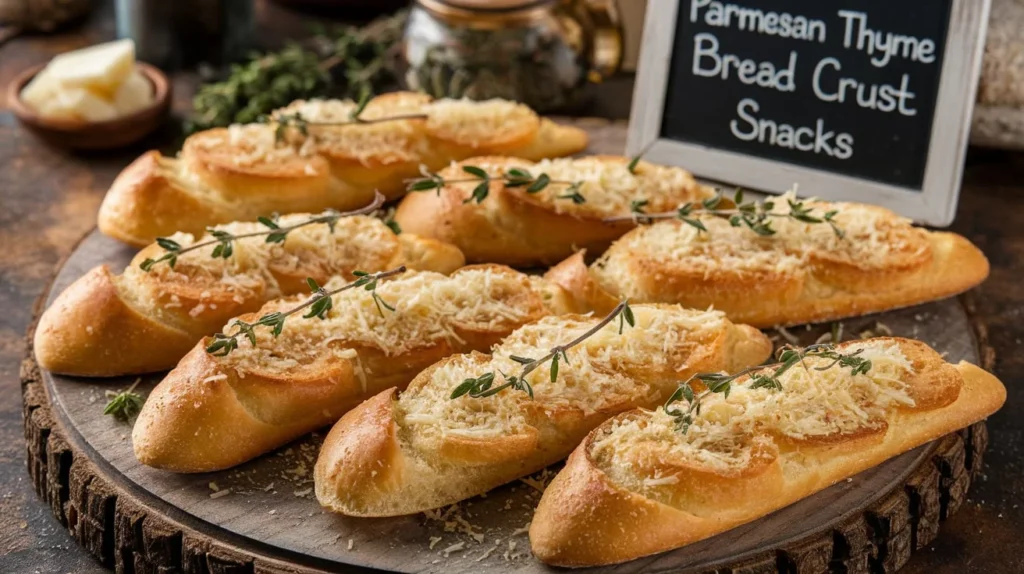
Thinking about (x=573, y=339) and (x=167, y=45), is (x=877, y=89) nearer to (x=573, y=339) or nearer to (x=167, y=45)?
(x=573, y=339)

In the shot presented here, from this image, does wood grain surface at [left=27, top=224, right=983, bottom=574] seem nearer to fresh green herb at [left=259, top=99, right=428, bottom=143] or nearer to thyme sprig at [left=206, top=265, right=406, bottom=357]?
thyme sprig at [left=206, top=265, right=406, bottom=357]

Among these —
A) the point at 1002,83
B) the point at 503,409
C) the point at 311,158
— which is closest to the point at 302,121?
the point at 311,158

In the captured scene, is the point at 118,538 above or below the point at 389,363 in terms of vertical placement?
below

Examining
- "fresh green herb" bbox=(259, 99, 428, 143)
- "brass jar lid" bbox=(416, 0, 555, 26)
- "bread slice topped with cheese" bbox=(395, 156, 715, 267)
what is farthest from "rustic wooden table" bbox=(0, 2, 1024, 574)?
"bread slice topped with cheese" bbox=(395, 156, 715, 267)

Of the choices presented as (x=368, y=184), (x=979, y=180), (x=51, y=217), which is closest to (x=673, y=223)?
(x=368, y=184)

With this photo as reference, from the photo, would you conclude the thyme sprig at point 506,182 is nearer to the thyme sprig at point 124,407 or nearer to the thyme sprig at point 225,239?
the thyme sprig at point 225,239

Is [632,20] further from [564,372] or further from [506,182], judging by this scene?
[564,372]
